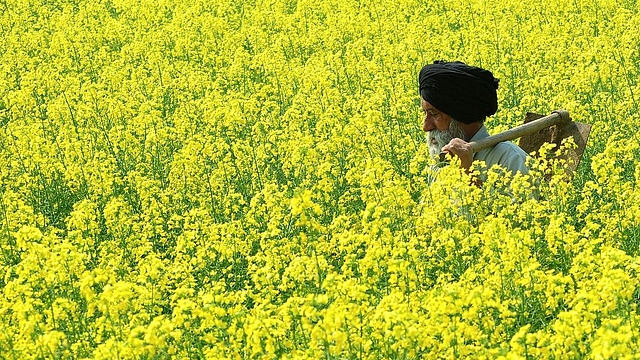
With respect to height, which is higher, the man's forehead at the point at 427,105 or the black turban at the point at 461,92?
the black turban at the point at 461,92

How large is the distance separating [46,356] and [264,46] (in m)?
7.80

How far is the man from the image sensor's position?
237 inches

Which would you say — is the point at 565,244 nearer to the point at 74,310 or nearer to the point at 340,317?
the point at 340,317

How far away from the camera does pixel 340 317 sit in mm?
3896

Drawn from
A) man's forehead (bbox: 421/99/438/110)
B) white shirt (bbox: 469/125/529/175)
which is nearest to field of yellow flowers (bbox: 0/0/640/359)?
white shirt (bbox: 469/125/529/175)

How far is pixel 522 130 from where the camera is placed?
6.05 m

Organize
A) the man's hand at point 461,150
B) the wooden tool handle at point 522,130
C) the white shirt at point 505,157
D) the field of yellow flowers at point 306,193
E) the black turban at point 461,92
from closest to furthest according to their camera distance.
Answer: the field of yellow flowers at point 306,193
the man's hand at point 461,150
the wooden tool handle at point 522,130
the white shirt at point 505,157
the black turban at point 461,92

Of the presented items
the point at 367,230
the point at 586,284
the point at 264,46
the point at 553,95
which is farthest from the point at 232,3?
the point at 586,284

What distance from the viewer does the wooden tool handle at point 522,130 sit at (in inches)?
231

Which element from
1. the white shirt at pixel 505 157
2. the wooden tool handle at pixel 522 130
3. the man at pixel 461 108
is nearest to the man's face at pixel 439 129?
the man at pixel 461 108

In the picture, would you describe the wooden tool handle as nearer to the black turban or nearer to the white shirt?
the white shirt

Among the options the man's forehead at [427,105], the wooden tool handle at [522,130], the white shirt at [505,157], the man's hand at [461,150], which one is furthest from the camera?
the man's forehead at [427,105]

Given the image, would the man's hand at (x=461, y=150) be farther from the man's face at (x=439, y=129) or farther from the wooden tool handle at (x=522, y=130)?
the man's face at (x=439, y=129)

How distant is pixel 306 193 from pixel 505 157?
6.07 ft
